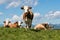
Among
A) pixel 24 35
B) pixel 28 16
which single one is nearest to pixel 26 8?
pixel 28 16

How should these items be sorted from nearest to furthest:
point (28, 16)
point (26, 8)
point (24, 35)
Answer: point (24, 35)
point (28, 16)
point (26, 8)

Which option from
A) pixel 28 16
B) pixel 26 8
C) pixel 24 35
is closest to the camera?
pixel 24 35

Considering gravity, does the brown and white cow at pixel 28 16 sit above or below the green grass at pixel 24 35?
above

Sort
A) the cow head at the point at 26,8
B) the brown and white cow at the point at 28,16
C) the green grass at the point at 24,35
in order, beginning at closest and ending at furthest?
the green grass at the point at 24,35
the brown and white cow at the point at 28,16
the cow head at the point at 26,8

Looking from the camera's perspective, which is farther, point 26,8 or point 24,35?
point 26,8

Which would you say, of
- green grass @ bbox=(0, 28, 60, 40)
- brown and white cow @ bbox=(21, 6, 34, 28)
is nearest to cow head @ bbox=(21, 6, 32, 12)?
brown and white cow @ bbox=(21, 6, 34, 28)

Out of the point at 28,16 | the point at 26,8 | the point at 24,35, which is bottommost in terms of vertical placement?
the point at 24,35

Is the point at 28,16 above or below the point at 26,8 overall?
below

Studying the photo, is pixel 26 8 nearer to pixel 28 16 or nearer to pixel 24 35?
pixel 28 16

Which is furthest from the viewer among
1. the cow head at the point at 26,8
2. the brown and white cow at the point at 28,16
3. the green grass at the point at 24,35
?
the cow head at the point at 26,8

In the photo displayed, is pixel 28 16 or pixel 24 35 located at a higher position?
pixel 28 16

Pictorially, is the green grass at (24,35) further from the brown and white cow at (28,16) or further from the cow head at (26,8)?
the cow head at (26,8)

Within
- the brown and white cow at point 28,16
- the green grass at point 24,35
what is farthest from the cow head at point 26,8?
the green grass at point 24,35

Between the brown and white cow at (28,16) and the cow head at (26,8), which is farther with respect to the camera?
the cow head at (26,8)
